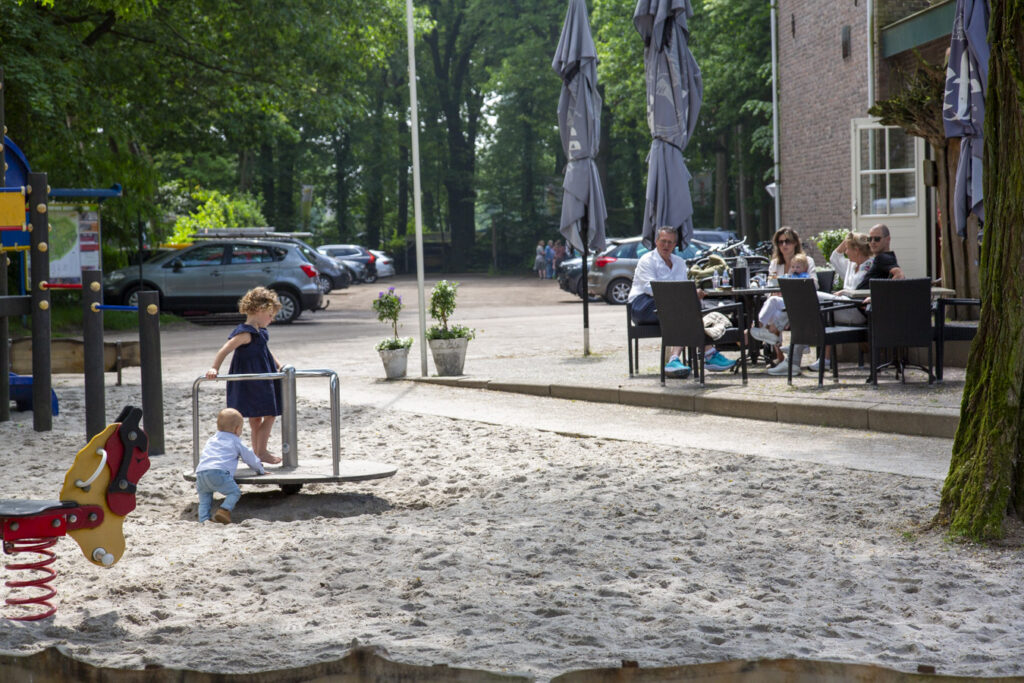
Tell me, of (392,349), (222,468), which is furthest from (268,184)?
(222,468)

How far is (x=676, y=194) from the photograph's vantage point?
13.1m

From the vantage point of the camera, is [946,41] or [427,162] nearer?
[946,41]

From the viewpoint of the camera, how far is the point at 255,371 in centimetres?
745

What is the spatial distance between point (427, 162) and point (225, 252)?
143 ft

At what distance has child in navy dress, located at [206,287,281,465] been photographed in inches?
289

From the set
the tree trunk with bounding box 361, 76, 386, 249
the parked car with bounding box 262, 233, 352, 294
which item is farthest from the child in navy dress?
the tree trunk with bounding box 361, 76, 386, 249

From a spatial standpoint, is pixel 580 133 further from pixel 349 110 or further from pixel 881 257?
pixel 349 110

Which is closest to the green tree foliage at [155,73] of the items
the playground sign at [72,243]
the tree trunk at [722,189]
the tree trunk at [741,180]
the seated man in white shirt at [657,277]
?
the playground sign at [72,243]

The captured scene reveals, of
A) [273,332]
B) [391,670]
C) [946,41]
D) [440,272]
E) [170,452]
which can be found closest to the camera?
[391,670]

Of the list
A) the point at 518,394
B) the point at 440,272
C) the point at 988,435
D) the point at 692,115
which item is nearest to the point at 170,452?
the point at 518,394

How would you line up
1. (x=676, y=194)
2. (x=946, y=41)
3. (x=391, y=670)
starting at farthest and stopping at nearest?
(x=946, y=41) < (x=676, y=194) < (x=391, y=670)

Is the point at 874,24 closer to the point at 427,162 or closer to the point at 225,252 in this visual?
the point at 225,252

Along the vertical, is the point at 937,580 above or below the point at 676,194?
below

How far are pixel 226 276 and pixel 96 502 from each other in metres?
20.8
